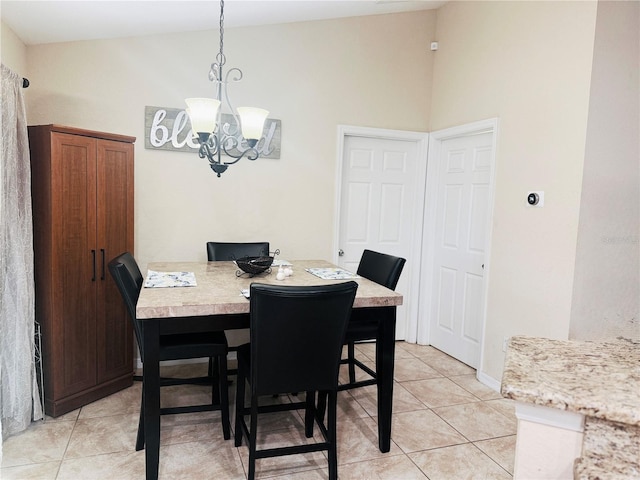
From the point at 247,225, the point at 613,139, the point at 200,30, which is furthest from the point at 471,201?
the point at 200,30

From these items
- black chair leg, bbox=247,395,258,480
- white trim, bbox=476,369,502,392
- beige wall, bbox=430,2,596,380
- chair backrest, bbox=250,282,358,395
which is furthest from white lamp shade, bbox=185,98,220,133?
white trim, bbox=476,369,502,392

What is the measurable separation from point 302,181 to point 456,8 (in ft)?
6.46

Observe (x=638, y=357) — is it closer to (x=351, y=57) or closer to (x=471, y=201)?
(x=471, y=201)

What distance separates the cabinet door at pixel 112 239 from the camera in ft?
9.62

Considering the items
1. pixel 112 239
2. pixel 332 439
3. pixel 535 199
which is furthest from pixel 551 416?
pixel 112 239

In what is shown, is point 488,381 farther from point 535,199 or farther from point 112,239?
point 112,239

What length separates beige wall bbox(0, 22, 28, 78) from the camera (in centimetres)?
269

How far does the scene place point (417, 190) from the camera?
167 inches

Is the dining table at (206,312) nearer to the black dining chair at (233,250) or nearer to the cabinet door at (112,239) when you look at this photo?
the cabinet door at (112,239)

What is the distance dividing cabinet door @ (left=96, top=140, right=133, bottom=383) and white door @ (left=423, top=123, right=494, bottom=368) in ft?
8.60

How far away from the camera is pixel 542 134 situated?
2.96 metres

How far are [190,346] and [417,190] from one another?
2.67 m

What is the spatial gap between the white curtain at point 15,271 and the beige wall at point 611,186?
3.23 meters

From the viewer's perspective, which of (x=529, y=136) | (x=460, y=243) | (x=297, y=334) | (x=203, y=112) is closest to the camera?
(x=297, y=334)
